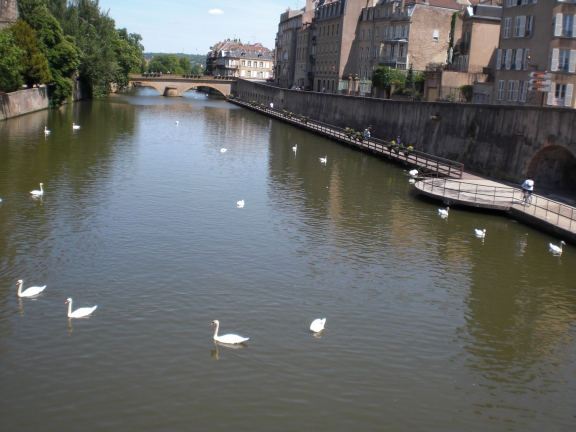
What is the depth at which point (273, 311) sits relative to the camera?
54.7 feet

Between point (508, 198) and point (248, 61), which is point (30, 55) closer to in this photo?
point (508, 198)

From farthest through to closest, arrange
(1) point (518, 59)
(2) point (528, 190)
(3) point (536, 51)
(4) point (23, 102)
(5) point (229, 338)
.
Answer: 1. (4) point (23, 102)
2. (1) point (518, 59)
3. (3) point (536, 51)
4. (2) point (528, 190)
5. (5) point (229, 338)

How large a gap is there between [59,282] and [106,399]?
6649 mm

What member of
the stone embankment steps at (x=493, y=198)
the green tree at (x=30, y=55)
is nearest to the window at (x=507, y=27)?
the stone embankment steps at (x=493, y=198)

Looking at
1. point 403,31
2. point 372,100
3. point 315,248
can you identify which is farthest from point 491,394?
point 403,31

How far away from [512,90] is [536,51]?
3.60 metres

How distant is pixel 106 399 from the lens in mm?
12234

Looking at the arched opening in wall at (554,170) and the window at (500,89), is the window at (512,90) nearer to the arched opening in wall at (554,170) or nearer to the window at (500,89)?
the window at (500,89)

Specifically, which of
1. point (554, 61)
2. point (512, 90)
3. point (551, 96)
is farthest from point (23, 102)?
point (554, 61)

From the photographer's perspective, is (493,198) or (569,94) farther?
(569,94)

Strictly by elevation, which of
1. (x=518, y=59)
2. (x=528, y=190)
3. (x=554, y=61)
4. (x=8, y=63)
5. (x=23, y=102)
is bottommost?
(x=528, y=190)

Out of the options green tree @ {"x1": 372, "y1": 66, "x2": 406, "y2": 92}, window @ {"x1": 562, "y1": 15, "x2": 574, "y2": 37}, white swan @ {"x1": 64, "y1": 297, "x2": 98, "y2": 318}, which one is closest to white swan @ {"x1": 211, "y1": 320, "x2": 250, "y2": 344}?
white swan @ {"x1": 64, "y1": 297, "x2": 98, "y2": 318}

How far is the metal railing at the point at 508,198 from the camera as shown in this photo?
2622 centimetres

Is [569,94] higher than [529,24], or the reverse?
[529,24]
